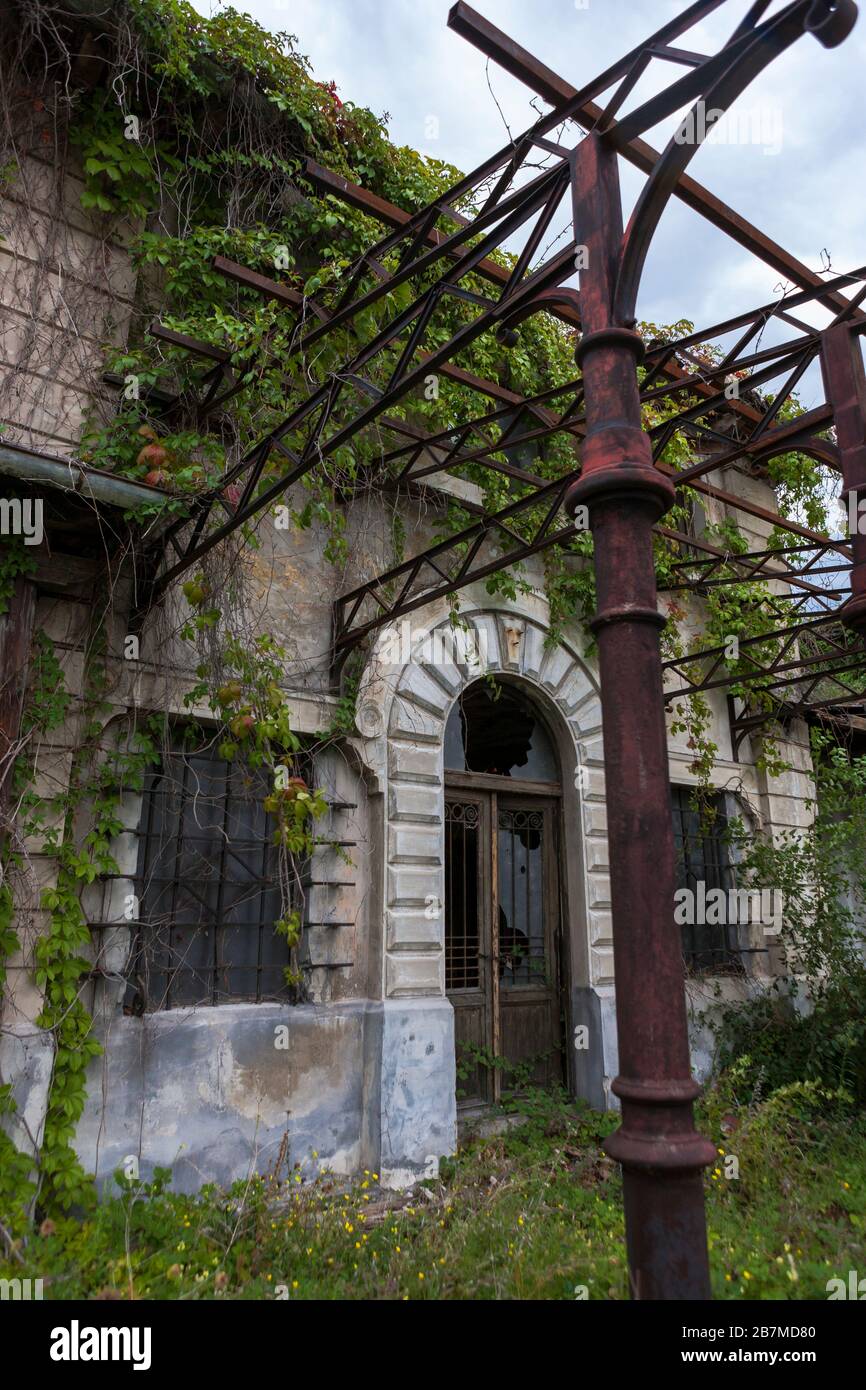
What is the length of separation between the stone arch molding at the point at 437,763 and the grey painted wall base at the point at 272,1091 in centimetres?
42

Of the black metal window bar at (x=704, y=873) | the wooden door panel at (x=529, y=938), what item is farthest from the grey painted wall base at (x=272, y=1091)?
the black metal window bar at (x=704, y=873)

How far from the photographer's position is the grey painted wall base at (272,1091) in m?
5.12

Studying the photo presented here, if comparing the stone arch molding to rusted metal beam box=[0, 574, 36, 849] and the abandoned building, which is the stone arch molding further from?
rusted metal beam box=[0, 574, 36, 849]

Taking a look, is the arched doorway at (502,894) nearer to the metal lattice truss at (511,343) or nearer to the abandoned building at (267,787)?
the abandoned building at (267,787)

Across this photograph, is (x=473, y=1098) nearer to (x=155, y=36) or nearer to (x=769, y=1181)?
(x=769, y=1181)

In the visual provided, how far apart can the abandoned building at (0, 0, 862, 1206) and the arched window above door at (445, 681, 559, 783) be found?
1.3 inches

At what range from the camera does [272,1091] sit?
5715mm

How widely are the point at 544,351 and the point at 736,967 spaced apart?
664 centimetres

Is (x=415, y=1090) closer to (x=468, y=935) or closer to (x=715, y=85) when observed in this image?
(x=468, y=935)

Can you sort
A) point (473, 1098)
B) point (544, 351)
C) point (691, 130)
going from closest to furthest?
point (691, 130) → point (473, 1098) → point (544, 351)

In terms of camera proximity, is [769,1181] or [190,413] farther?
[190,413]

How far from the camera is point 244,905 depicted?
6.04 meters

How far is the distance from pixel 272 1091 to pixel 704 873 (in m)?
5.51

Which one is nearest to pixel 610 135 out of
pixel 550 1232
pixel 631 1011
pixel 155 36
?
pixel 631 1011
